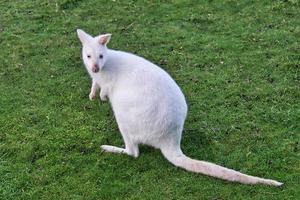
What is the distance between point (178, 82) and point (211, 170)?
82.1 inches

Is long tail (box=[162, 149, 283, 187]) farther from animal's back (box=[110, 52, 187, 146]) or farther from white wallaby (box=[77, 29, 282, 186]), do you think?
animal's back (box=[110, 52, 187, 146])

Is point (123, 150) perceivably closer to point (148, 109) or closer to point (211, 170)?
point (148, 109)

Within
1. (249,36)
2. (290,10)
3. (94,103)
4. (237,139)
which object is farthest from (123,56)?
(290,10)

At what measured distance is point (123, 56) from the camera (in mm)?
6109

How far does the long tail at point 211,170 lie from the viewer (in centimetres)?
535

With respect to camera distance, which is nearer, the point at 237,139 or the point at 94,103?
the point at 237,139

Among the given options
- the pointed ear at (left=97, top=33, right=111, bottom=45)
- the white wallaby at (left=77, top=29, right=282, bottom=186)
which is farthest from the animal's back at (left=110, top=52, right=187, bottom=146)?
Result: the pointed ear at (left=97, top=33, right=111, bottom=45)

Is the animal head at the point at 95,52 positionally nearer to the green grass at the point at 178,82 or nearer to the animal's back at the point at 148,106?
the animal's back at the point at 148,106

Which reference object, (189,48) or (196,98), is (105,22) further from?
(196,98)

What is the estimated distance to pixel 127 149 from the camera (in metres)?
5.89

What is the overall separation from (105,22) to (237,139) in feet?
12.3

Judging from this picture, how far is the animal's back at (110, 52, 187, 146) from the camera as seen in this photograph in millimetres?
5512

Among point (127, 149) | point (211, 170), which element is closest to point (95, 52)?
point (127, 149)

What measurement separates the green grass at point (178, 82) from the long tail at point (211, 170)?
0.21ft
